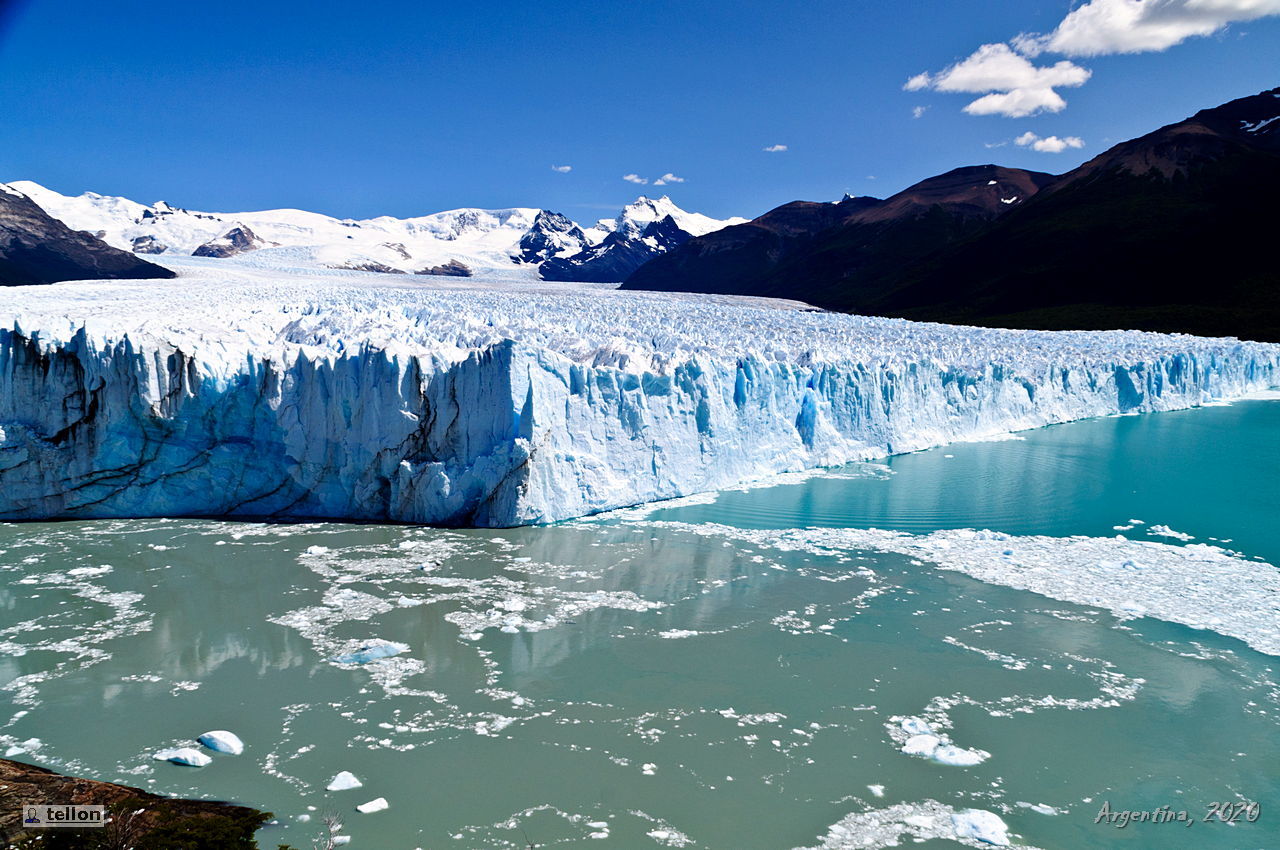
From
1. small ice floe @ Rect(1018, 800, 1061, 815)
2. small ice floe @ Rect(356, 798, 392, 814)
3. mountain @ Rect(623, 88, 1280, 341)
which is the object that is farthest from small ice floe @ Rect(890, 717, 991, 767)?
mountain @ Rect(623, 88, 1280, 341)

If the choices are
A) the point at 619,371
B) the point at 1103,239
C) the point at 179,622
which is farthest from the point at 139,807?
the point at 1103,239

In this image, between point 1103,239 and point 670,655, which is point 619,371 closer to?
point 670,655

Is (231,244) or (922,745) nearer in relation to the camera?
(922,745)

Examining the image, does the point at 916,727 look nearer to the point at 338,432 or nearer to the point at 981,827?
the point at 981,827

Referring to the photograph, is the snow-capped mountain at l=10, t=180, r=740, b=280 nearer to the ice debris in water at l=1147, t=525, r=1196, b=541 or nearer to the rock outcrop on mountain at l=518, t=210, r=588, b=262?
the rock outcrop on mountain at l=518, t=210, r=588, b=262

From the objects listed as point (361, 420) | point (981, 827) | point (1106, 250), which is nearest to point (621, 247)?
point (1106, 250)

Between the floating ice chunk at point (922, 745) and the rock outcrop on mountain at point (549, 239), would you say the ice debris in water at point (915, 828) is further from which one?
the rock outcrop on mountain at point (549, 239)
